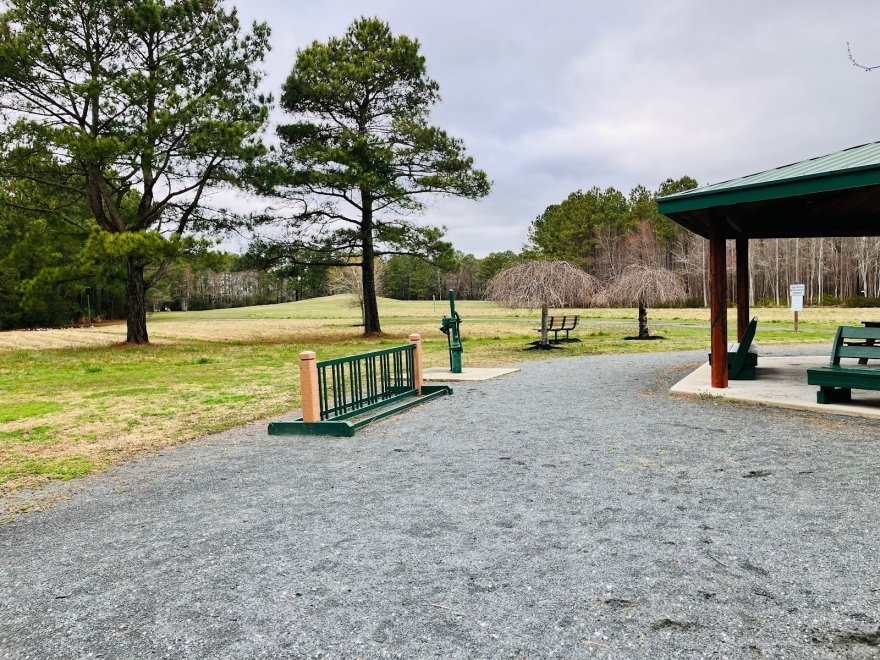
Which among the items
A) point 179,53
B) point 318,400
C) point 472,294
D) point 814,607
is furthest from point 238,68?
point 472,294

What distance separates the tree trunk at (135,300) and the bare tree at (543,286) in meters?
12.7

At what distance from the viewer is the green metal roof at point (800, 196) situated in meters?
6.50

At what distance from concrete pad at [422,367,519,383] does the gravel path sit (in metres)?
4.85

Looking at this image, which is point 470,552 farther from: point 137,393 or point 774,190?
point 137,393

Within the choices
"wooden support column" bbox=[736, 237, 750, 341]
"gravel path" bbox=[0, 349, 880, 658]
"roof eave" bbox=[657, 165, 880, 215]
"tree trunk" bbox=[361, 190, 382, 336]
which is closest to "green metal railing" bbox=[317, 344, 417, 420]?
"gravel path" bbox=[0, 349, 880, 658]

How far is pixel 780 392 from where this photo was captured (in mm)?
8023

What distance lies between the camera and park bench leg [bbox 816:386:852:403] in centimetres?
714

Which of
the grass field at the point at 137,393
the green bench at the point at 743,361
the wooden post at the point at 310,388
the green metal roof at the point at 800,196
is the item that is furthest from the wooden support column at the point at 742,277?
the wooden post at the point at 310,388

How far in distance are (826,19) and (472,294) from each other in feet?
375

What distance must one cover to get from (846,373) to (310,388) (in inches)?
236

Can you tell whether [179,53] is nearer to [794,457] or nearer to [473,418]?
[473,418]

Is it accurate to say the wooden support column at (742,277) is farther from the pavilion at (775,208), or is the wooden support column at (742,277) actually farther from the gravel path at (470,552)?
the gravel path at (470,552)

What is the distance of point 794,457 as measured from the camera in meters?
5.17

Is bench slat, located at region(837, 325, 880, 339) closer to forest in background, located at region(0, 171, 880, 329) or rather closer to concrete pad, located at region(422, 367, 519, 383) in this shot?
concrete pad, located at region(422, 367, 519, 383)
